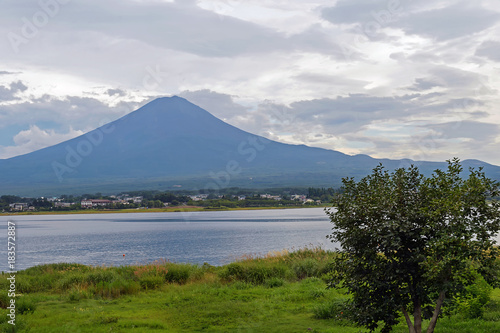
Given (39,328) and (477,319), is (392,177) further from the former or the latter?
(39,328)

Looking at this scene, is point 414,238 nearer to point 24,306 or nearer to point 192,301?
point 192,301

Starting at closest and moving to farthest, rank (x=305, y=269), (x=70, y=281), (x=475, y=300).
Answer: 1. (x=475, y=300)
2. (x=70, y=281)
3. (x=305, y=269)

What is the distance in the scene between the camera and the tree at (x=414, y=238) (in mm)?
6797

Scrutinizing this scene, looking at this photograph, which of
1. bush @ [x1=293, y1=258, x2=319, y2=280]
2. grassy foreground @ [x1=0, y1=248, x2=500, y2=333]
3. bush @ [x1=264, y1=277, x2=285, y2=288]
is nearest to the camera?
grassy foreground @ [x1=0, y1=248, x2=500, y2=333]

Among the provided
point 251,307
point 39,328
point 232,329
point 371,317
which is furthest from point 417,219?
point 39,328

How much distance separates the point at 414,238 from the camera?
7.20 metres

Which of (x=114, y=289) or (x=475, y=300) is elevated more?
(x=475, y=300)

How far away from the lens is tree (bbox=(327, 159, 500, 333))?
6.80m

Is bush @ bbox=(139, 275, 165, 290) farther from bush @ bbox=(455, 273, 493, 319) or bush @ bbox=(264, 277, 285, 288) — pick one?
bush @ bbox=(455, 273, 493, 319)

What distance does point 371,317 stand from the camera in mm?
7352

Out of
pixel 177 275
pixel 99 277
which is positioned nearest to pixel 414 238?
pixel 177 275

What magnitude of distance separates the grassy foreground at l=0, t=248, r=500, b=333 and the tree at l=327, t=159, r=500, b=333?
142 centimetres

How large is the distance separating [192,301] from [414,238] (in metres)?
8.11

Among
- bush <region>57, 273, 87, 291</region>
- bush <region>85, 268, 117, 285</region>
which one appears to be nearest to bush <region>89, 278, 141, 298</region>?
bush <region>85, 268, 117, 285</region>
